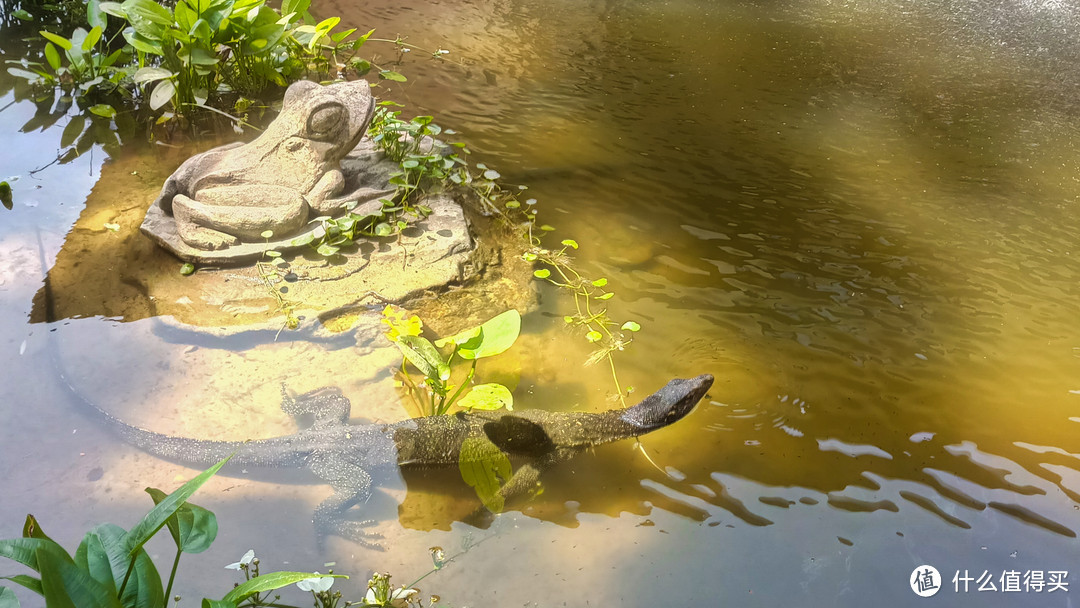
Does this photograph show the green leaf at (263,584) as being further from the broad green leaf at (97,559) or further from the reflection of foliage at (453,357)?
the reflection of foliage at (453,357)

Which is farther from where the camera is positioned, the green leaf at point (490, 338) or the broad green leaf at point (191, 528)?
the green leaf at point (490, 338)

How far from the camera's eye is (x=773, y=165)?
521cm

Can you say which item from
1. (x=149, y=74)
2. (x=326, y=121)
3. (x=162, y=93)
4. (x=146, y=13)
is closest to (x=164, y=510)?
(x=326, y=121)

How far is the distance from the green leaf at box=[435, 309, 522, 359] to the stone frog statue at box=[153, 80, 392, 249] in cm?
161

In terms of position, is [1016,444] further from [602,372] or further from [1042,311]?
[602,372]

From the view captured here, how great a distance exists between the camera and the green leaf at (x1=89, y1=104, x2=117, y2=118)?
5.11m

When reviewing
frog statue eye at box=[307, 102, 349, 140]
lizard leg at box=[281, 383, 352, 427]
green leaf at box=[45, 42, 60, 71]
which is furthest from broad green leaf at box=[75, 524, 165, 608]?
green leaf at box=[45, 42, 60, 71]

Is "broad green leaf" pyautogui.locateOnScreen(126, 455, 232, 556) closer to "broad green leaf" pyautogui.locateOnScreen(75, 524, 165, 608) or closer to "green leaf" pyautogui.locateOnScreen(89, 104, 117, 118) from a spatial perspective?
"broad green leaf" pyautogui.locateOnScreen(75, 524, 165, 608)

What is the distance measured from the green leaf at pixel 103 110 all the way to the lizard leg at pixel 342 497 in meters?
3.97

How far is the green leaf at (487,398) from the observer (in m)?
3.09

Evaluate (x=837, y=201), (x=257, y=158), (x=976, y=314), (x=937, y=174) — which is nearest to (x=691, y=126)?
(x=837, y=201)

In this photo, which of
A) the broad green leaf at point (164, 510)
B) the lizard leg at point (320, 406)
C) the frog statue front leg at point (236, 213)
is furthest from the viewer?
the frog statue front leg at point (236, 213)

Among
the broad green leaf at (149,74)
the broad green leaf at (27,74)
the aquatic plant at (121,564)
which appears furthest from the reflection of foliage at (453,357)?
the broad green leaf at (27,74)

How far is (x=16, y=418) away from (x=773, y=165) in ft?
16.4
